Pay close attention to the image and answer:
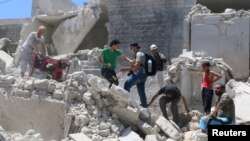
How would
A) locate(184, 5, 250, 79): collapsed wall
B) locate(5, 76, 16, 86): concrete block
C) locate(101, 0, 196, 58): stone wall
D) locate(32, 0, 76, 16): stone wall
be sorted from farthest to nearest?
1. locate(32, 0, 76, 16): stone wall
2. locate(101, 0, 196, 58): stone wall
3. locate(184, 5, 250, 79): collapsed wall
4. locate(5, 76, 16, 86): concrete block

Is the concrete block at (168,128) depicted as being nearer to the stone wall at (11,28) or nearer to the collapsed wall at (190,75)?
the collapsed wall at (190,75)

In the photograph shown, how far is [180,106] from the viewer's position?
1123 centimetres

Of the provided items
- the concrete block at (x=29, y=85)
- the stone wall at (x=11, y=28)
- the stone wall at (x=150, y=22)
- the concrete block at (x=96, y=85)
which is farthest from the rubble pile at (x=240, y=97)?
the stone wall at (x=11, y=28)

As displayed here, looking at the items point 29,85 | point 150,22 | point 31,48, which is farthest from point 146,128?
point 150,22

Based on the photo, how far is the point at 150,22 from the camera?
58.7 feet

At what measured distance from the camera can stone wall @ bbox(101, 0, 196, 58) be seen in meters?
17.4

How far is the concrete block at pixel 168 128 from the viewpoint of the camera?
31.3 feet

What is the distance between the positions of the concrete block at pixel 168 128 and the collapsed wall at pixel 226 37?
427 cm

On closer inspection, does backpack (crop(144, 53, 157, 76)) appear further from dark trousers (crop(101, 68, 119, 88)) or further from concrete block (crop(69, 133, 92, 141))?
concrete block (crop(69, 133, 92, 141))

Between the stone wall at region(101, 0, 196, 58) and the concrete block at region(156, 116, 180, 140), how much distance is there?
738 centimetres

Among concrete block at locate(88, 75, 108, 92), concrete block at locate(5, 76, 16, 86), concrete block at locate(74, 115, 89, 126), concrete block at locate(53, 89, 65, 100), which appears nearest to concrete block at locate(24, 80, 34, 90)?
concrete block at locate(5, 76, 16, 86)

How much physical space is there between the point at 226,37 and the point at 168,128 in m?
4.87

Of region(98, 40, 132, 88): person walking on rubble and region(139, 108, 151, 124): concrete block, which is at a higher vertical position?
region(98, 40, 132, 88): person walking on rubble

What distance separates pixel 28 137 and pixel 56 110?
1015mm
